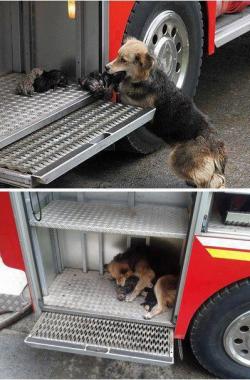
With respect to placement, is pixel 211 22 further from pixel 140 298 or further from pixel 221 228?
pixel 140 298

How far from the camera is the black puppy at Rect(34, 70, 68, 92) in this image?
3.38m

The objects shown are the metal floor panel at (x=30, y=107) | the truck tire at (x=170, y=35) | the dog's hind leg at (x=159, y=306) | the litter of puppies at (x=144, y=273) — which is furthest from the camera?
the truck tire at (x=170, y=35)

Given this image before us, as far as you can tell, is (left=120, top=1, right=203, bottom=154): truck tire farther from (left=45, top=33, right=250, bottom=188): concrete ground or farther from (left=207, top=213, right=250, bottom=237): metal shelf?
(left=207, top=213, right=250, bottom=237): metal shelf

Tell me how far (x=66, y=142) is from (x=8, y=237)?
659 mm

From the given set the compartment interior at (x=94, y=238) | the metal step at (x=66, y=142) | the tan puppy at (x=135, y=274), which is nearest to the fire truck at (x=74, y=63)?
the metal step at (x=66, y=142)

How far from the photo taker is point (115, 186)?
3.61m

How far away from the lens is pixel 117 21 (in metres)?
3.16

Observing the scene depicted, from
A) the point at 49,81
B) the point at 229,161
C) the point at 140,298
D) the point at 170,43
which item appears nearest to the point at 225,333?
the point at 140,298

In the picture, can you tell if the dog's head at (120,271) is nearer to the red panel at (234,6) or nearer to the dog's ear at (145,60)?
the dog's ear at (145,60)

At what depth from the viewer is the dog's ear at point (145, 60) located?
3180 millimetres

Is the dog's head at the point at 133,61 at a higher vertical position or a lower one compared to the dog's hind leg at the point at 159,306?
higher

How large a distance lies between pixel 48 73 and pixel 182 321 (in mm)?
1927

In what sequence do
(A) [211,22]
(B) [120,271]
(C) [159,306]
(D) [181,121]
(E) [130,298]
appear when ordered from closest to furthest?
(C) [159,306]
(E) [130,298]
(B) [120,271]
(D) [181,121]
(A) [211,22]

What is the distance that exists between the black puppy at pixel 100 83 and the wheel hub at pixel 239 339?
5.61 feet
